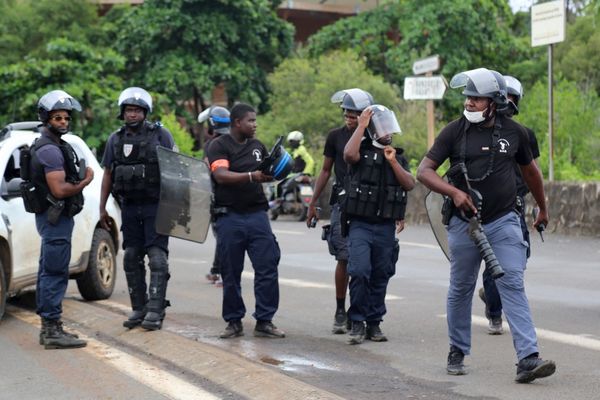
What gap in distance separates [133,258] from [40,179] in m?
1.07

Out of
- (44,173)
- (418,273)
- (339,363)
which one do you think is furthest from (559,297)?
(44,173)

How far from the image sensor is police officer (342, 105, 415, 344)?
859 centimetres

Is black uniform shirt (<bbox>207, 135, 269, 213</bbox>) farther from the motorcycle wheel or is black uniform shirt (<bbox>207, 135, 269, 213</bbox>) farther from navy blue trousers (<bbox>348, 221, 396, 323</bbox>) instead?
the motorcycle wheel

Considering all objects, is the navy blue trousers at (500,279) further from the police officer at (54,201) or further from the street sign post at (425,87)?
the street sign post at (425,87)

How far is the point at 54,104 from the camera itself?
8.72 meters

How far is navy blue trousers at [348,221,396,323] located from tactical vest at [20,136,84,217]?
2.05m

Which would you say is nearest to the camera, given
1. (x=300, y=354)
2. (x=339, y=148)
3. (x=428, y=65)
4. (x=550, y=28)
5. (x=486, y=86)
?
(x=486, y=86)

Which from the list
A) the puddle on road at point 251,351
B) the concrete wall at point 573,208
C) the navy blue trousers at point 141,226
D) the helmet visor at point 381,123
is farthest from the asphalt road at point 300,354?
the concrete wall at point 573,208

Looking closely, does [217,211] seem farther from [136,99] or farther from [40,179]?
[40,179]

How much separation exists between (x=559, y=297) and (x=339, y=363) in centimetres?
400

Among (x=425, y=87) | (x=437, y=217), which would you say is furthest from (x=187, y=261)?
(x=437, y=217)

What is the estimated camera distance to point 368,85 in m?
32.2

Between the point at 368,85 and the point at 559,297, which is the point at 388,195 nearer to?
the point at 559,297

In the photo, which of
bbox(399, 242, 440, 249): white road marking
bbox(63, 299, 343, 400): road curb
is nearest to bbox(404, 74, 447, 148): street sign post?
bbox(399, 242, 440, 249): white road marking
